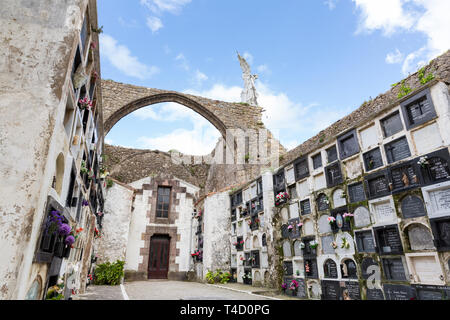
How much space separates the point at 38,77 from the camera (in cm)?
327

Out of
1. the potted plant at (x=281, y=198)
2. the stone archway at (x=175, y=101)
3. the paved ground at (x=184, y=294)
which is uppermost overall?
the stone archway at (x=175, y=101)

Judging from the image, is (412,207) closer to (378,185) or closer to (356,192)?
(378,185)

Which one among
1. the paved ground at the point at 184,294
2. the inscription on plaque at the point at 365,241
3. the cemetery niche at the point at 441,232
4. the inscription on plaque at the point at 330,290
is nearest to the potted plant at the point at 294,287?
the paved ground at the point at 184,294

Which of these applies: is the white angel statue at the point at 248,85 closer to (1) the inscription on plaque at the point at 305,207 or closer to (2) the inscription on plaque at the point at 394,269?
(1) the inscription on plaque at the point at 305,207

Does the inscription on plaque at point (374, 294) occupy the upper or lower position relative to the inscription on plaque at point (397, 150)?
lower

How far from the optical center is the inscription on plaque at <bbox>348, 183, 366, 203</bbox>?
5508 mm

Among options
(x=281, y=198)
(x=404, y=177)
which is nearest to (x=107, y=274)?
(x=281, y=198)

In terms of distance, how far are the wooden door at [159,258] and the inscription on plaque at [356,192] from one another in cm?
1080

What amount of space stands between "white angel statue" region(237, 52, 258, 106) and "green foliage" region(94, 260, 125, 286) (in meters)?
11.3

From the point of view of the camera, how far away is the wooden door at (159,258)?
1349cm

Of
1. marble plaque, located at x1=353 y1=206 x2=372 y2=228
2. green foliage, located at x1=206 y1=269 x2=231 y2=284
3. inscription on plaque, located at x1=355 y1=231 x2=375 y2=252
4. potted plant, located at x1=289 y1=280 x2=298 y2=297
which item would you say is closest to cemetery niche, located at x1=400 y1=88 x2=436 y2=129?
marble plaque, located at x1=353 y1=206 x2=372 y2=228

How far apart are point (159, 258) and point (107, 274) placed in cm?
363

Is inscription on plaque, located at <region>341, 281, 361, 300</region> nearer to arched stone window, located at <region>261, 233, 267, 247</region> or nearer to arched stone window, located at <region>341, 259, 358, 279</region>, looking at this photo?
arched stone window, located at <region>341, 259, 358, 279</region>
